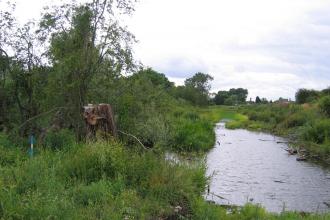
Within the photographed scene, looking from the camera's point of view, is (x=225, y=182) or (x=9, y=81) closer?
(x=9, y=81)

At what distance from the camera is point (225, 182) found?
1969 cm

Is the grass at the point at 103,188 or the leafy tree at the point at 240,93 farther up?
the leafy tree at the point at 240,93

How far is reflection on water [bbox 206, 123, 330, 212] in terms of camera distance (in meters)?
16.1

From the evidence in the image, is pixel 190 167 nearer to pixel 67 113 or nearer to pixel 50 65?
pixel 67 113

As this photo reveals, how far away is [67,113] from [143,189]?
6.40 m

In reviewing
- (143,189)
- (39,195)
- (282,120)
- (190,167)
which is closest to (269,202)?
(190,167)

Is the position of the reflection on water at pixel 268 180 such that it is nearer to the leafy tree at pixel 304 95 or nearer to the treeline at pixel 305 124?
the treeline at pixel 305 124

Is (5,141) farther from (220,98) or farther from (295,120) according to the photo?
(220,98)

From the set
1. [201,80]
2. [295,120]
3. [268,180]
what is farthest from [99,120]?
[201,80]

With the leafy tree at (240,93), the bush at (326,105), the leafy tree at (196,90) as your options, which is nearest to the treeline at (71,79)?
the bush at (326,105)

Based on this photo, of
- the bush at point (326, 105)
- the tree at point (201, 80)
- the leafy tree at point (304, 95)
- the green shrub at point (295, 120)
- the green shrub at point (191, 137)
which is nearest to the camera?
the green shrub at point (191, 137)

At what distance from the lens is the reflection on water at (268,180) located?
16.1m

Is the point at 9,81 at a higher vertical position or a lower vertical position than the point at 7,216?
higher

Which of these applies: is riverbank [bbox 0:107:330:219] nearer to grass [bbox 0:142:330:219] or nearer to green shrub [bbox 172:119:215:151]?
grass [bbox 0:142:330:219]
